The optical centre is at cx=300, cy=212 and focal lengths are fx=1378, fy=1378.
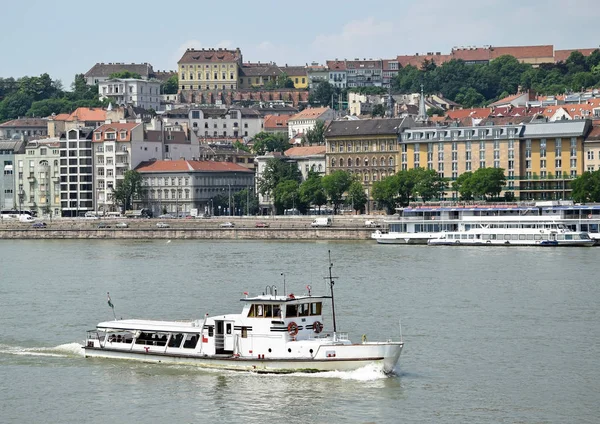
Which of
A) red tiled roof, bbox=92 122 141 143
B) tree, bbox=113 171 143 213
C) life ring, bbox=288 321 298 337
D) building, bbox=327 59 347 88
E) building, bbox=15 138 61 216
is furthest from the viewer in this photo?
building, bbox=327 59 347 88

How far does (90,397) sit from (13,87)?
152 metres

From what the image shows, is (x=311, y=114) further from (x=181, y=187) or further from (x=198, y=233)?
(x=198, y=233)

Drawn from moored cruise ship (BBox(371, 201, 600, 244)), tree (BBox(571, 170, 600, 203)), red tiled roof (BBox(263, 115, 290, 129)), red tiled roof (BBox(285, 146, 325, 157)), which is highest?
red tiled roof (BBox(263, 115, 290, 129))

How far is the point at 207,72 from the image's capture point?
183 meters

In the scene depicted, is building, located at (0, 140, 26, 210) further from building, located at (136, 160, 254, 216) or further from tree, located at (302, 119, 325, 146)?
tree, located at (302, 119, 325, 146)

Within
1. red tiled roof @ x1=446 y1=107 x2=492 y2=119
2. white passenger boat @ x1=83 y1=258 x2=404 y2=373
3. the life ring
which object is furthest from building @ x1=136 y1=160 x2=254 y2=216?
the life ring

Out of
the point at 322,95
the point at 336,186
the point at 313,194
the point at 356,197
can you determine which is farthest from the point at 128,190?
the point at 322,95

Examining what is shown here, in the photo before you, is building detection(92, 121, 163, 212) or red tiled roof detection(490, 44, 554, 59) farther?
red tiled roof detection(490, 44, 554, 59)

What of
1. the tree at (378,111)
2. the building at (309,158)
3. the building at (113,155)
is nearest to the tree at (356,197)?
the building at (309,158)

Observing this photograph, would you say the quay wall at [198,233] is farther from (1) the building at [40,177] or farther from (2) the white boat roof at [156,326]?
(2) the white boat roof at [156,326]

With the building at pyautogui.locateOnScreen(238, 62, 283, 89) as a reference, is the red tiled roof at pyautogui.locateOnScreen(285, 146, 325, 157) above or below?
below

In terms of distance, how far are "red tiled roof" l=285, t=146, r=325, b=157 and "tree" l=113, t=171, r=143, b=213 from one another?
16996mm

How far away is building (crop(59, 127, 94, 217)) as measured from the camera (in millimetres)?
115688

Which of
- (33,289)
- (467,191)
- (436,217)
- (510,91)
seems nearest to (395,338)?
(33,289)
